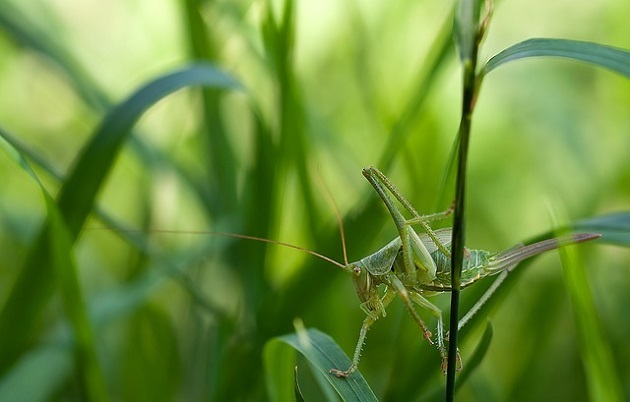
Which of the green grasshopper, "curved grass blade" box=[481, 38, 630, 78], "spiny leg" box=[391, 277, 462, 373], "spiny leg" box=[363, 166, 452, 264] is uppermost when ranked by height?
"curved grass blade" box=[481, 38, 630, 78]

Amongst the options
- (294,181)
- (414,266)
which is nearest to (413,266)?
(414,266)

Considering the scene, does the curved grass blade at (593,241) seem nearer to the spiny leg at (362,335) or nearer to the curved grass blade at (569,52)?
the spiny leg at (362,335)

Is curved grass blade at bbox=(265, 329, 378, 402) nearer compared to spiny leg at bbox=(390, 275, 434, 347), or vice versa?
curved grass blade at bbox=(265, 329, 378, 402)

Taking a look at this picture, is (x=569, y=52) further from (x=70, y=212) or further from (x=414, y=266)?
(x=70, y=212)

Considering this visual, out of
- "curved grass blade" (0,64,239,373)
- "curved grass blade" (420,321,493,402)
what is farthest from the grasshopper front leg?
"curved grass blade" (0,64,239,373)

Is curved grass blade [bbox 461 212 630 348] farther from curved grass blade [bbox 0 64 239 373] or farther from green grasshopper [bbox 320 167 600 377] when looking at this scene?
curved grass blade [bbox 0 64 239 373]

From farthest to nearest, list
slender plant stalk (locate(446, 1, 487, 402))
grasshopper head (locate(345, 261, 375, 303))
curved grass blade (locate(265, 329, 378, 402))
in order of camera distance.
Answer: grasshopper head (locate(345, 261, 375, 303))
curved grass blade (locate(265, 329, 378, 402))
slender plant stalk (locate(446, 1, 487, 402))

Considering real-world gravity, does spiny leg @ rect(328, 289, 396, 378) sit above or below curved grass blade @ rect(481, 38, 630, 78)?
below
